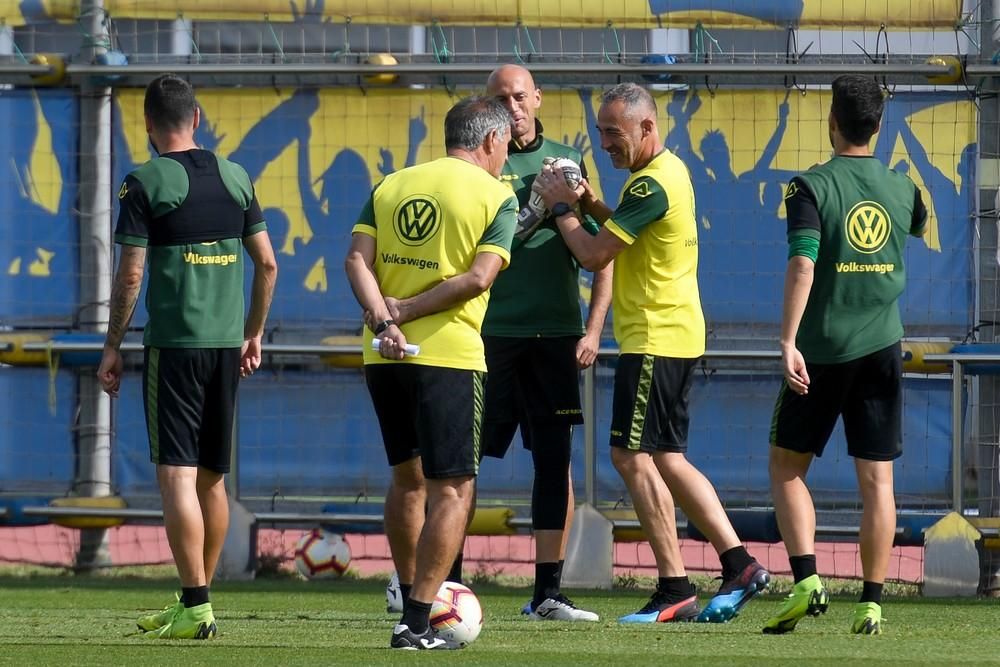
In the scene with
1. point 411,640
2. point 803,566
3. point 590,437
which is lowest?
point 411,640

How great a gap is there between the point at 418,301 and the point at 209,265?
3.13 ft

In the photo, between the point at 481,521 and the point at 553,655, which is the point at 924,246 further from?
the point at 553,655

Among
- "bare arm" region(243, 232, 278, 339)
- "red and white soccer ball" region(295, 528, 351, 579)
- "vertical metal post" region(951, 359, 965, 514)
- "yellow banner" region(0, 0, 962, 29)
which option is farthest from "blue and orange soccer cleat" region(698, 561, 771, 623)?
"yellow banner" region(0, 0, 962, 29)

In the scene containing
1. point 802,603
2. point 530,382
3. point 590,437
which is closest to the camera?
point 802,603

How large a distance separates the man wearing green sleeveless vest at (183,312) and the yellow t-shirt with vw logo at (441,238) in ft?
2.37

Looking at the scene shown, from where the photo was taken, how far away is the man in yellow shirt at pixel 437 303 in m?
5.30

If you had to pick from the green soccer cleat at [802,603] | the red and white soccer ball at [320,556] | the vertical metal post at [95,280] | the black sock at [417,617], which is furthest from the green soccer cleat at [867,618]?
the vertical metal post at [95,280]

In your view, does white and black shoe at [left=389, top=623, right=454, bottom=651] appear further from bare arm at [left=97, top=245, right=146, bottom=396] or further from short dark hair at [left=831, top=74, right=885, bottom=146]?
short dark hair at [left=831, top=74, right=885, bottom=146]

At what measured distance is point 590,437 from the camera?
8805 millimetres

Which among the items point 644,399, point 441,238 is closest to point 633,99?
point 644,399

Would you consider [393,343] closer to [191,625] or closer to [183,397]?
[183,397]

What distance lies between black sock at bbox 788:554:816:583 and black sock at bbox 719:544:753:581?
438 millimetres

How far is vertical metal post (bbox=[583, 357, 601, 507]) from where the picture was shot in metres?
8.73

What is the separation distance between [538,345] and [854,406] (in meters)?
1.45
